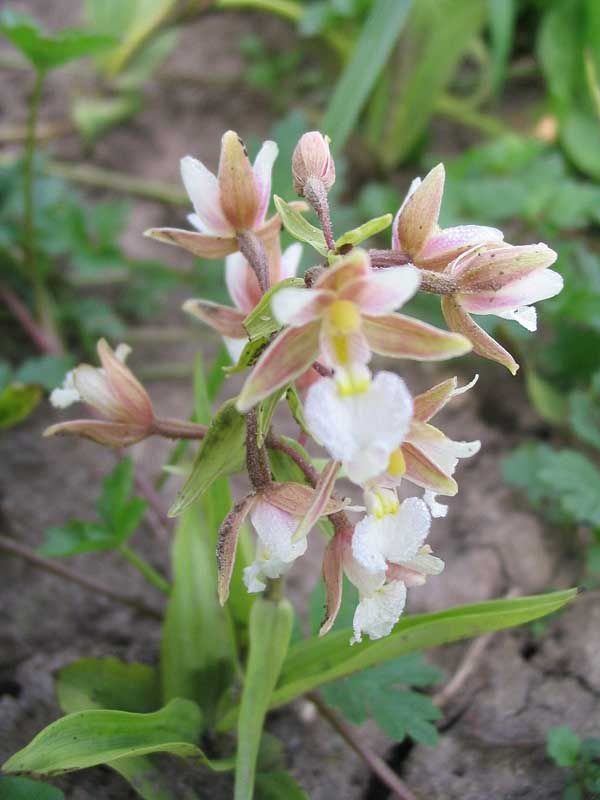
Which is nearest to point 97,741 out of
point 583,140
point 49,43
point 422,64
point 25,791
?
point 25,791

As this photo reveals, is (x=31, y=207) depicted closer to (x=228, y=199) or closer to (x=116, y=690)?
(x=228, y=199)

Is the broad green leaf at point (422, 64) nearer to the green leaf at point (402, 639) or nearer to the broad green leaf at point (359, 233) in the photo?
the broad green leaf at point (359, 233)

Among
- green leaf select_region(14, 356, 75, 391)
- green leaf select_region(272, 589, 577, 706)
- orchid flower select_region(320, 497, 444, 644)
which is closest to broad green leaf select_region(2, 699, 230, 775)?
green leaf select_region(272, 589, 577, 706)

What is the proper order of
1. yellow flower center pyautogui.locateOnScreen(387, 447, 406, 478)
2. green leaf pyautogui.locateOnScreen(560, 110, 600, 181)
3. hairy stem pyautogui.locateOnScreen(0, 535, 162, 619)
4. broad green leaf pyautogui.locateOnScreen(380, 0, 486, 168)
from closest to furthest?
yellow flower center pyautogui.locateOnScreen(387, 447, 406, 478), hairy stem pyautogui.locateOnScreen(0, 535, 162, 619), green leaf pyautogui.locateOnScreen(560, 110, 600, 181), broad green leaf pyautogui.locateOnScreen(380, 0, 486, 168)

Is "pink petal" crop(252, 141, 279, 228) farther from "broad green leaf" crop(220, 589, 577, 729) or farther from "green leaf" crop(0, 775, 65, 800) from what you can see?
"green leaf" crop(0, 775, 65, 800)

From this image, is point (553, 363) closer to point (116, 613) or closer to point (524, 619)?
point (524, 619)

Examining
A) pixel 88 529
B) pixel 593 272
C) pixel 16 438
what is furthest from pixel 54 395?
pixel 593 272
